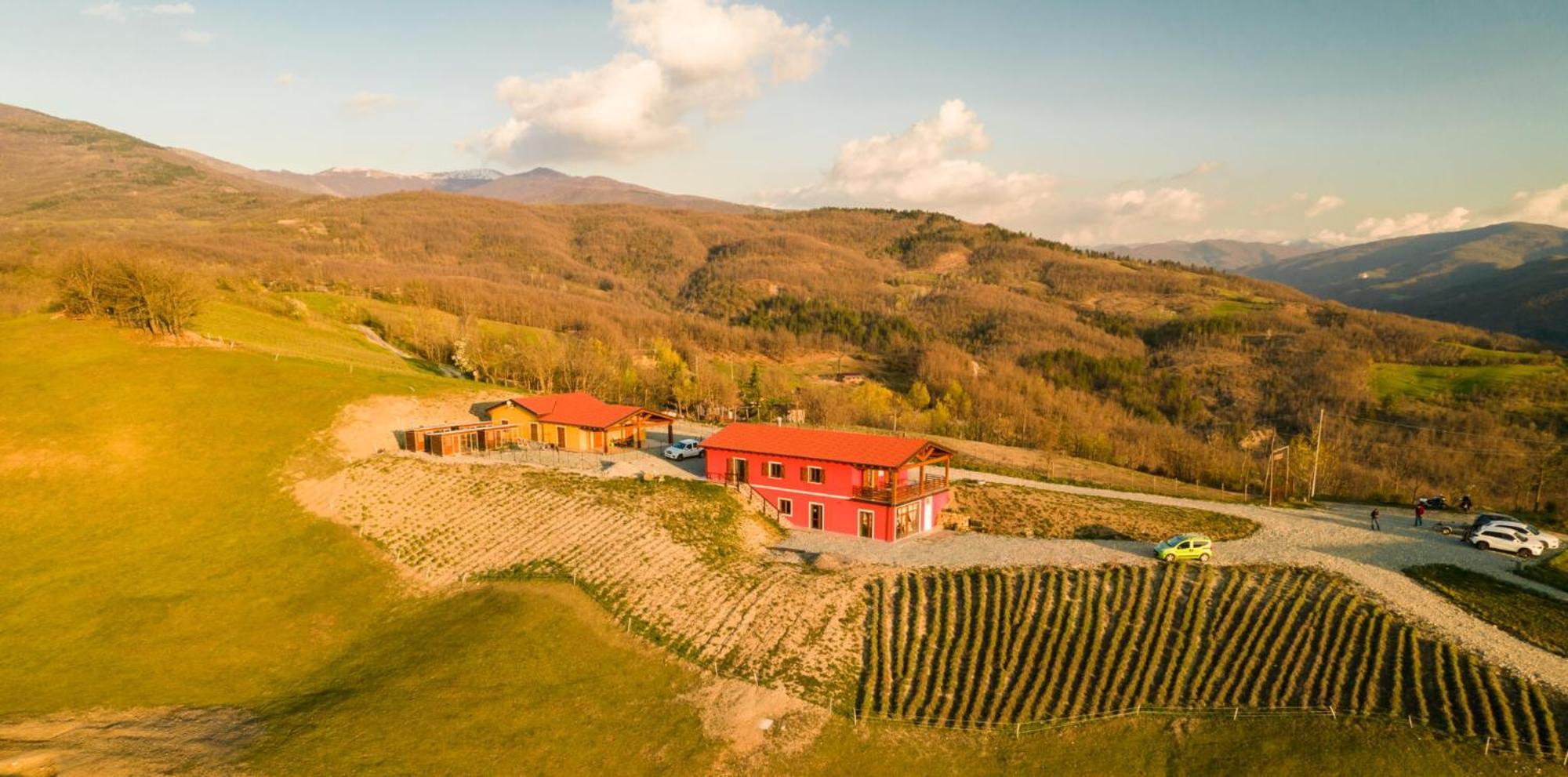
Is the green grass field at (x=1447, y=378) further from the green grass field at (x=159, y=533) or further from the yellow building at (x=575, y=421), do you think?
the green grass field at (x=159, y=533)

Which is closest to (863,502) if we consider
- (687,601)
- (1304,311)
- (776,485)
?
(776,485)

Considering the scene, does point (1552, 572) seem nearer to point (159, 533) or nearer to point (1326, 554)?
point (1326, 554)

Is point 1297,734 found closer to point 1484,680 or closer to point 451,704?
point 1484,680

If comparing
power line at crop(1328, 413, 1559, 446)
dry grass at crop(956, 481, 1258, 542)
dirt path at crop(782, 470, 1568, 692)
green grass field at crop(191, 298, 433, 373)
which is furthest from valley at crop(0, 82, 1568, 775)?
power line at crop(1328, 413, 1559, 446)

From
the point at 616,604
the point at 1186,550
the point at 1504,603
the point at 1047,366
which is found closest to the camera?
the point at 1504,603

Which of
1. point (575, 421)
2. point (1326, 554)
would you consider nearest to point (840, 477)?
point (575, 421)

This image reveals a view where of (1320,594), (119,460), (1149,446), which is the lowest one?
(1149,446)
